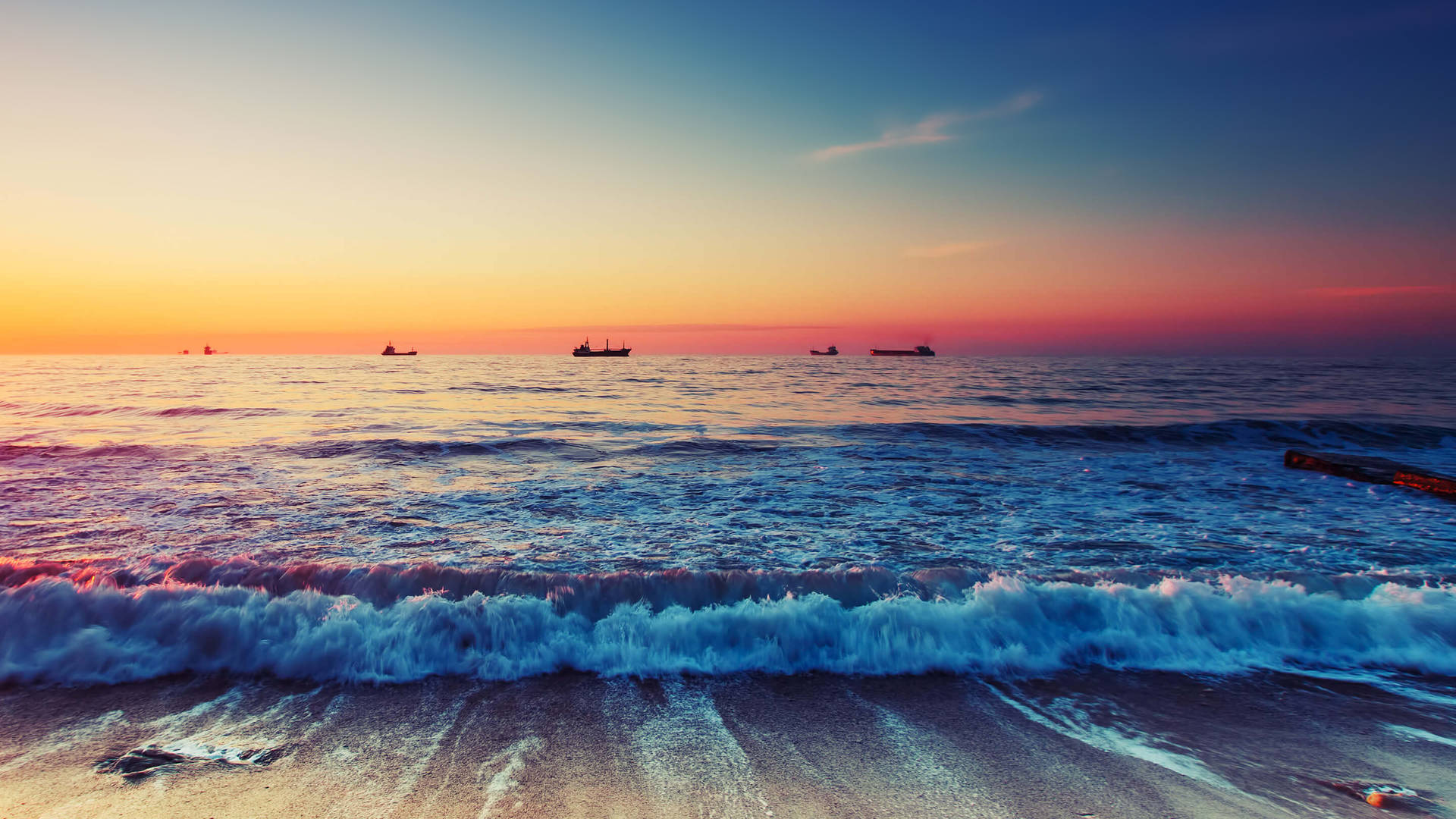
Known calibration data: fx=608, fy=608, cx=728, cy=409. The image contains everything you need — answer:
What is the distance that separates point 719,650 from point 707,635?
16 cm

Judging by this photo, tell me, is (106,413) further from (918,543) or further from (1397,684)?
(1397,684)

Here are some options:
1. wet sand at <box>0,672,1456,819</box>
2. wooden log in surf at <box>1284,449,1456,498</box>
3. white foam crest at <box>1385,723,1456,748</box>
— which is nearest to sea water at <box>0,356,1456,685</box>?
wooden log in surf at <box>1284,449,1456,498</box>

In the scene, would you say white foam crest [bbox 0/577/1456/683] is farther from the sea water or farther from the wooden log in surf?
the wooden log in surf

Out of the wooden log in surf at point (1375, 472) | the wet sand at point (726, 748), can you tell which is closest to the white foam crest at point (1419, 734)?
the wet sand at point (726, 748)

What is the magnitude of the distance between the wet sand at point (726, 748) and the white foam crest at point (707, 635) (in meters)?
0.21

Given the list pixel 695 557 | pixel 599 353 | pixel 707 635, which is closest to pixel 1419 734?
pixel 707 635

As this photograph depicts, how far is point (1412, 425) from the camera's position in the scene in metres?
20.6

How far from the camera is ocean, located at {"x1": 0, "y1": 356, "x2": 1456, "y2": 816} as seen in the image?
319cm

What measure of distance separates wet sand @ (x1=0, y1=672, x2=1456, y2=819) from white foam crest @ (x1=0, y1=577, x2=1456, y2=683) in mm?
212

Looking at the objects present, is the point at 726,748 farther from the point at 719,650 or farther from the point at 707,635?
the point at 707,635

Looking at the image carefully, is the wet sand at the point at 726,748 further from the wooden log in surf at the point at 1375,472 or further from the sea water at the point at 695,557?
the wooden log in surf at the point at 1375,472

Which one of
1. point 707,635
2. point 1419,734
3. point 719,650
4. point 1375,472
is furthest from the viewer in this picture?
point 1375,472

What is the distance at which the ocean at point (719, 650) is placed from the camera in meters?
3.19

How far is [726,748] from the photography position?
3.52m
